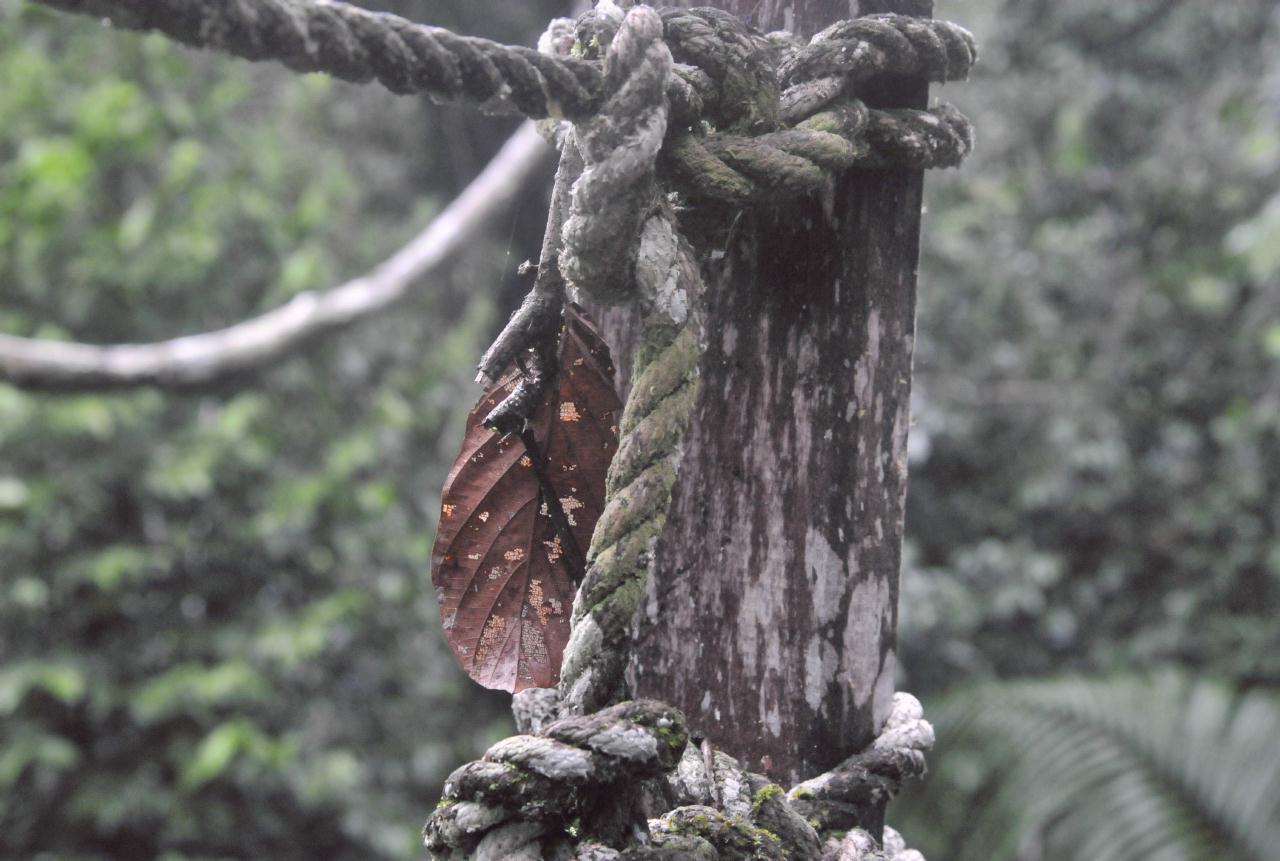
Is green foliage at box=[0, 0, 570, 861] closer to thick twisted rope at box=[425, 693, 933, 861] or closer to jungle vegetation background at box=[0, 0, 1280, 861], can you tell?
jungle vegetation background at box=[0, 0, 1280, 861]

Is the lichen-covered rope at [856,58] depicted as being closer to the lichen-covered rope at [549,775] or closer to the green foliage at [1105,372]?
the lichen-covered rope at [549,775]

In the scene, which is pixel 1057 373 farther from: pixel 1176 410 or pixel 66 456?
pixel 66 456

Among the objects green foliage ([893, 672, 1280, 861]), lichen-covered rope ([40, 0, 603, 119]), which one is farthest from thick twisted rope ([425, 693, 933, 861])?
green foliage ([893, 672, 1280, 861])

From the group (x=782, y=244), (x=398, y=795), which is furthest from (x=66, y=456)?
(x=782, y=244)

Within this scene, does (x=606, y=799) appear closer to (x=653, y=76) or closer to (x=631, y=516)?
(x=631, y=516)

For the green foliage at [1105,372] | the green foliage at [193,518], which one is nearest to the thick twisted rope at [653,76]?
the green foliage at [193,518]

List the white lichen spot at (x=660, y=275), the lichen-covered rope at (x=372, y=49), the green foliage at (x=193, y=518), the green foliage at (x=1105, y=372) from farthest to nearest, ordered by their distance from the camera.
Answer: the green foliage at (x=1105, y=372)
the green foliage at (x=193, y=518)
the white lichen spot at (x=660, y=275)
the lichen-covered rope at (x=372, y=49)
